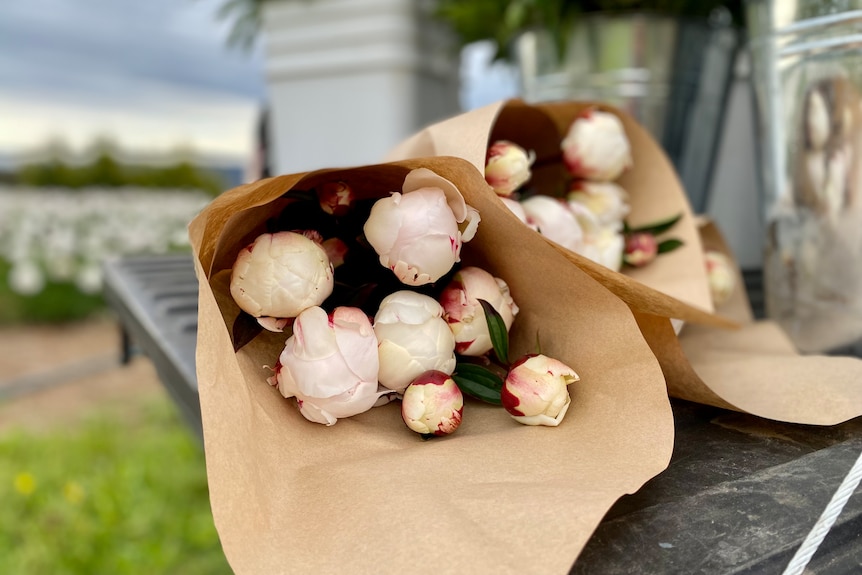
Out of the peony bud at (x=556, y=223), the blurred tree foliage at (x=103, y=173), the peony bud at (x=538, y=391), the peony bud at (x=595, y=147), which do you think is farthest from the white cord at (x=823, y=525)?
the blurred tree foliage at (x=103, y=173)

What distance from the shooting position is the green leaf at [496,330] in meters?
0.41

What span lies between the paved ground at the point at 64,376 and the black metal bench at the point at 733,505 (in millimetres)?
1665

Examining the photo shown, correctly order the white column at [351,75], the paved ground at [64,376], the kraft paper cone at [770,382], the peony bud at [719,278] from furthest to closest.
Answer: the paved ground at [64,376] < the white column at [351,75] < the peony bud at [719,278] < the kraft paper cone at [770,382]

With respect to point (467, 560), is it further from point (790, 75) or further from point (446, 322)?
point (790, 75)

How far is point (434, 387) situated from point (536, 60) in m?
0.79

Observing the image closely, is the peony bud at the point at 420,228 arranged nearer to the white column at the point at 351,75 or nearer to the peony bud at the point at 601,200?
the peony bud at the point at 601,200

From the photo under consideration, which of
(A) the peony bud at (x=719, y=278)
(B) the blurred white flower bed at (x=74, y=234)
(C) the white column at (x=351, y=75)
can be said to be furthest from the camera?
(B) the blurred white flower bed at (x=74, y=234)

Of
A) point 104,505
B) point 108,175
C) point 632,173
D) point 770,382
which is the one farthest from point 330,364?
point 108,175

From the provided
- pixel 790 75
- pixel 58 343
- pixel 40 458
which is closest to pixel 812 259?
pixel 790 75

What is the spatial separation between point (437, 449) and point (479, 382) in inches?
2.7

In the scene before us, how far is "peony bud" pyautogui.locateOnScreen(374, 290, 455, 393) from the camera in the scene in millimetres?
382

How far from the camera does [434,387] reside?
38 cm

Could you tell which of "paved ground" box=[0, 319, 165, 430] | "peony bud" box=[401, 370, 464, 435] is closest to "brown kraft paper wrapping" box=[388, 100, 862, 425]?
"peony bud" box=[401, 370, 464, 435]

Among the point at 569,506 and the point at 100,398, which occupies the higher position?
the point at 569,506
